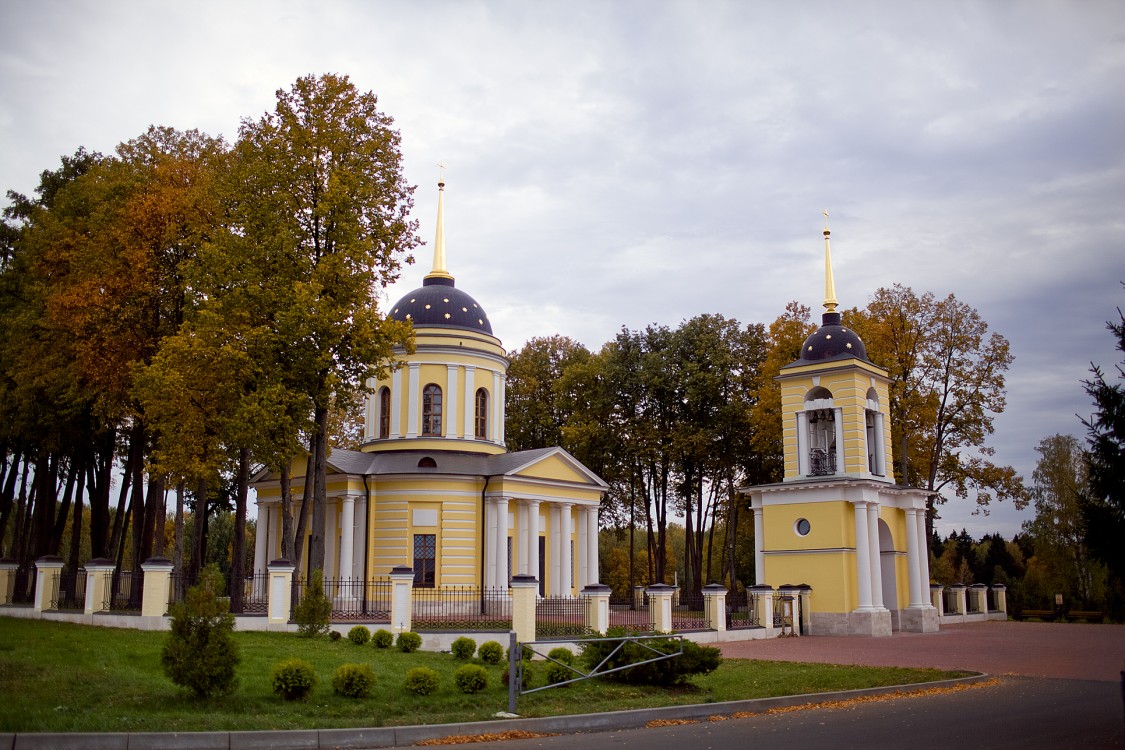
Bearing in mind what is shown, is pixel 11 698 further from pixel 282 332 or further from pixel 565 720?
pixel 282 332

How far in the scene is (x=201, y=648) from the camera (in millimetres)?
11562

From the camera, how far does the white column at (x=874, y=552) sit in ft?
96.7

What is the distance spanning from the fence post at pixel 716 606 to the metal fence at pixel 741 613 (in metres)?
1.19

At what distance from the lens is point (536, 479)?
3422 cm

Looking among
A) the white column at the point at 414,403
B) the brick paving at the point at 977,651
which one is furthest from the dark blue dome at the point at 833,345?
the white column at the point at 414,403

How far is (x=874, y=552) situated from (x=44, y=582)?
24.1 meters

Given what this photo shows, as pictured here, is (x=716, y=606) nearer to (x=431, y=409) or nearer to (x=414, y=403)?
(x=431, y=409)

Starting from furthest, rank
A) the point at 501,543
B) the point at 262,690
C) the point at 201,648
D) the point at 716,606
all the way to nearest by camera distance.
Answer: the point at 501,543, the point at 716,606, the point at 262,690, the point at 201,648

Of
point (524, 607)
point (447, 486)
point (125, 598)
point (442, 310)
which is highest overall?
point (442, 310)

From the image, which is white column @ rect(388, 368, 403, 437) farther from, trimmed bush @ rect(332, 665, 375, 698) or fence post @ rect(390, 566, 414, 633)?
trimmed bush @ rect(332, 665, 375, 698)

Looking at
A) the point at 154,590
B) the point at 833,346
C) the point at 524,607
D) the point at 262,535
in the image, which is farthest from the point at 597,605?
the point at 262,535

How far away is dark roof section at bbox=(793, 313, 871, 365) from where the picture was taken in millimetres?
31484

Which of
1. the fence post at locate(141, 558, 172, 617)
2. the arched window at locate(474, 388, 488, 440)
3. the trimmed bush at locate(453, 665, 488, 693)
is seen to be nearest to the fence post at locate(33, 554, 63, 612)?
the fence post at locate(141, 558, 172, 617)

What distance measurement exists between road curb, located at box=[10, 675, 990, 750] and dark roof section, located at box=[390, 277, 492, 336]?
25406 millimetres
